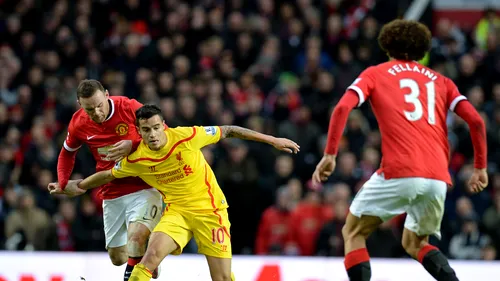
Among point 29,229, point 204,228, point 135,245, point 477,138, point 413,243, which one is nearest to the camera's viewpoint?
point 477,138

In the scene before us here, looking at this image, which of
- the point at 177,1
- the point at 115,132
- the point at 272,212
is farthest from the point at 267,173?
the point at 115,132

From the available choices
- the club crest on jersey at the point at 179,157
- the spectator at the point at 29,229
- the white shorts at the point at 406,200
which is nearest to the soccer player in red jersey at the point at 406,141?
the white shorts at the point at 406,200

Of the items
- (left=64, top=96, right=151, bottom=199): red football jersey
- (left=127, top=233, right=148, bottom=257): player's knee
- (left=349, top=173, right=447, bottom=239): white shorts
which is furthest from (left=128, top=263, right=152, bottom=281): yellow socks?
(left=349, top=173, right=447, bottom=239): white shorts

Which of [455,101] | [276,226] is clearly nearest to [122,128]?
[455,101]

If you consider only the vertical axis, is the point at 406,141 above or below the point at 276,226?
above

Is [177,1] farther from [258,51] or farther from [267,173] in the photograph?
[267,173]

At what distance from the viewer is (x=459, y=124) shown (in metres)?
13.4

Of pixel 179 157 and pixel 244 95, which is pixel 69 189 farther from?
pixel 244 95

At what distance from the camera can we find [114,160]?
7.79 metres

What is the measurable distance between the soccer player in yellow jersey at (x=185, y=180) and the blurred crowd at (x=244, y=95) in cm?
437

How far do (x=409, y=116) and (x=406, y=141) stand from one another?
0.60ft

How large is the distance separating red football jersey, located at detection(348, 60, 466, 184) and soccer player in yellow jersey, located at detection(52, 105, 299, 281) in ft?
3.23

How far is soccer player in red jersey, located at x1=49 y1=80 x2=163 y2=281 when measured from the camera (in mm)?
7848

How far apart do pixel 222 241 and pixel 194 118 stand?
18.7 feet
